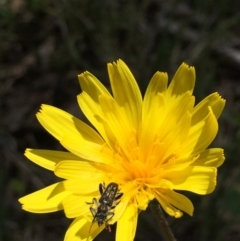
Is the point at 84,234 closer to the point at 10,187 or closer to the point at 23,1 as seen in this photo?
the point at 10,187

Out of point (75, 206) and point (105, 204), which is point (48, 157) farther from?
point (105, 204)

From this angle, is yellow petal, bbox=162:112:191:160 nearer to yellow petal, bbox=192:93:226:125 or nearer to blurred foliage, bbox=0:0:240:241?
yellow petal, bbox=192:93:226:125

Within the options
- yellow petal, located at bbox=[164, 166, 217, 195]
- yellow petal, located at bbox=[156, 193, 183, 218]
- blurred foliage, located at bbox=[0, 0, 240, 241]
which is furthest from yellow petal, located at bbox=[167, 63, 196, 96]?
blurred foliage, located at bbox=[0, 0, 240, 241]

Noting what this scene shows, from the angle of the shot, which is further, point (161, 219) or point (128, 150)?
point (128, 150)

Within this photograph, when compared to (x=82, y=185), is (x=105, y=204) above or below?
below

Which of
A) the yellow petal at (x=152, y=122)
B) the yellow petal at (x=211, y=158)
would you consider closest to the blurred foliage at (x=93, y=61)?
the yellow petal at (x=152, y=122)

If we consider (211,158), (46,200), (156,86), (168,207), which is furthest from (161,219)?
(156,86)

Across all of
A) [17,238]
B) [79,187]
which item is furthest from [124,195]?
[17,238]
